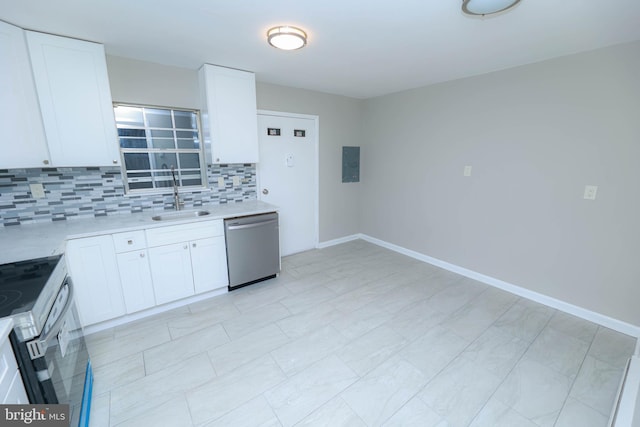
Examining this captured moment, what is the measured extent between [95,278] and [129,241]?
37 cm

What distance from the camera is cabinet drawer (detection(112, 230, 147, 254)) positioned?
218 centimetres

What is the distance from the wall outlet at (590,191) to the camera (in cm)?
230

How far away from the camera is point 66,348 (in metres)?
1.34

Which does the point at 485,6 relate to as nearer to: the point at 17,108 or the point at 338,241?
the point at 17,108

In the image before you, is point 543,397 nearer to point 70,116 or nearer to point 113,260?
point 113,260

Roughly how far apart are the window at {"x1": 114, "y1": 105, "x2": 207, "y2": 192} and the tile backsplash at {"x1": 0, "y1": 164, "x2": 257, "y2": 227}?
5.3 inches

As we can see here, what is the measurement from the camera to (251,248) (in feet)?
9.60

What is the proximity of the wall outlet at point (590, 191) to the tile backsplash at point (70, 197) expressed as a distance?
3.87 metres

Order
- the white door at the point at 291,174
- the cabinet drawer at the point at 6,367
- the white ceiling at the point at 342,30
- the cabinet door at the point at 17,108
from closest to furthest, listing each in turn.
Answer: the cabinet drawer at the point at 6,367, the white ceiling at the point at 342,30, the cabinet door at the point at 17,108, the white door at the point at 291,174

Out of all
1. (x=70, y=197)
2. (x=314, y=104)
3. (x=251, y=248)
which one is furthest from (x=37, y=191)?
(x=314, y=104)

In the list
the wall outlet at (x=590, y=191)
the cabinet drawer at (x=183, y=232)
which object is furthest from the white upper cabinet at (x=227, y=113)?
the wall outlet at (x=590, y=191)

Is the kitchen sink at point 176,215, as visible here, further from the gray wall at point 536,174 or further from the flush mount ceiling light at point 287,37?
the gray wall at point 536,174

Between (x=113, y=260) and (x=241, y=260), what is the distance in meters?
1.12

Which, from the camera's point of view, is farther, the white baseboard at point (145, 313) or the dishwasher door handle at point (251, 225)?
the dishwasher door handle at point (251, 225)
